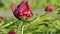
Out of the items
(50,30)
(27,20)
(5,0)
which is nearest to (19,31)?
(27,20)

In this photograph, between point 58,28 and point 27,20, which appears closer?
point 27,20

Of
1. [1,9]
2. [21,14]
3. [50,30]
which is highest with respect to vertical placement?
[21,14]

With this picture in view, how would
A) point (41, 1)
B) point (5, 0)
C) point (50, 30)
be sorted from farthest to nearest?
point (5, 0)
point (41, 1)
point (50, 30)

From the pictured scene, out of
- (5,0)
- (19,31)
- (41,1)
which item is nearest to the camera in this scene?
(19,31)

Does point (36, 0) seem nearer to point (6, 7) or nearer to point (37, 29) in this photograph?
point (6, 7)

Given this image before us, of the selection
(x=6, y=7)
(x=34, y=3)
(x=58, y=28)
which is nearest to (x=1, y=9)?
(x=6, y=7)

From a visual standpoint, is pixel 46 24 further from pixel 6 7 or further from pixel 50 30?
pixel 6 7

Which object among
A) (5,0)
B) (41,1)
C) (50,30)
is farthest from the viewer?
(5,0)

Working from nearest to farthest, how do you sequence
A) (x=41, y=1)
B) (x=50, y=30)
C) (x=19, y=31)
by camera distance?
1. (x=19, y=31)
2. (x=50, y=30)
3. (x=41, y=1)

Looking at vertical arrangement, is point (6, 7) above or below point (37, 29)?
below
